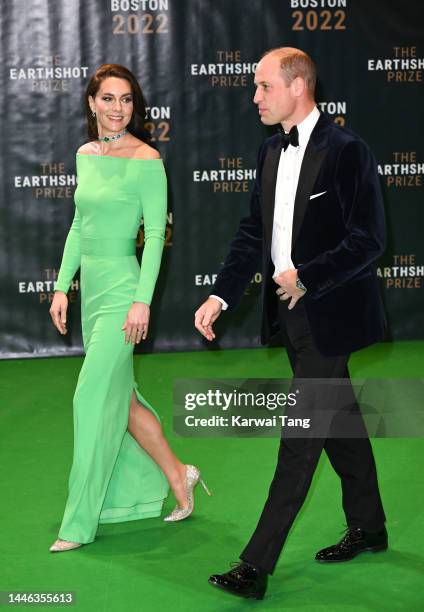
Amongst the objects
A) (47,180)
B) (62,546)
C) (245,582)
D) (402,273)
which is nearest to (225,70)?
(47,180)

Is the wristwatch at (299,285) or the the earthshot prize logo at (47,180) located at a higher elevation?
the the earthshot prize logo at (47,180)

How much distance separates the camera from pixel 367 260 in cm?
363

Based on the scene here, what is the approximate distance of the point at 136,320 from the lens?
165 inches

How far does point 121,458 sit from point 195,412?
46 centimetres

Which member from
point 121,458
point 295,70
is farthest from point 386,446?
point 295,70

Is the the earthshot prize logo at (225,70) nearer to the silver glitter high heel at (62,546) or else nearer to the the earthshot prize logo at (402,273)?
the the earthshot prize logo at (402,273)

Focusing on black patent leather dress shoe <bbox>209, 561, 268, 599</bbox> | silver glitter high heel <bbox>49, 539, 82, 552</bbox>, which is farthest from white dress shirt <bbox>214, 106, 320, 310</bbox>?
silver glitter high heel <bbox>49, 539, 82, 552</bbox>

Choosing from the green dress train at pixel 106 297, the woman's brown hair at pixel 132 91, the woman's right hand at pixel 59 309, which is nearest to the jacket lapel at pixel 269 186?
the green dress train at pixel 106 297

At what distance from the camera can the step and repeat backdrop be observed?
7.98 meters

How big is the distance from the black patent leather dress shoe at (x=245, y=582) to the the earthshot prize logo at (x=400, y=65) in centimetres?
538

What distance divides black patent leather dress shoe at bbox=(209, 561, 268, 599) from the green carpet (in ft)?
0.15

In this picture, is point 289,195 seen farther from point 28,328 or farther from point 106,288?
point 28,328

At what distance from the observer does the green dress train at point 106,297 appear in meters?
4.26

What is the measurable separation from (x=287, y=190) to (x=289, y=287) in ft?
1.21
